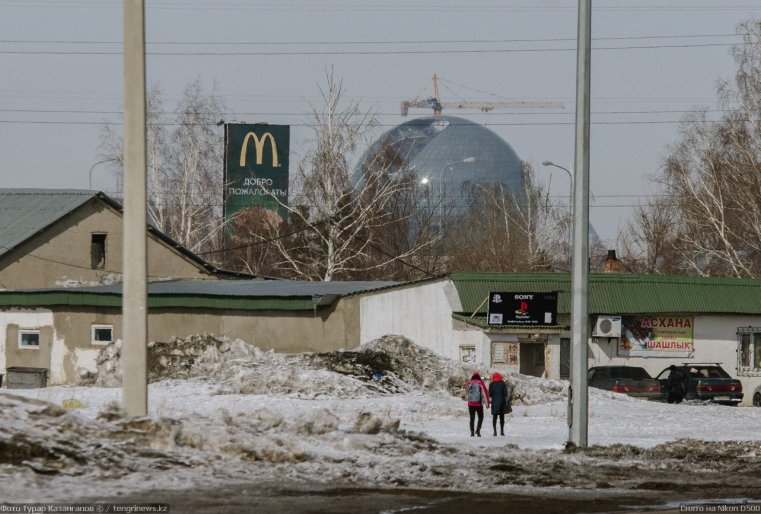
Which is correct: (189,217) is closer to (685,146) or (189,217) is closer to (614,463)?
(685,146)

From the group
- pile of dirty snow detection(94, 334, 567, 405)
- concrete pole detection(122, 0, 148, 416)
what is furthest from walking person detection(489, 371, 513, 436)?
concrete pole detection(122, 0, 148, 416)

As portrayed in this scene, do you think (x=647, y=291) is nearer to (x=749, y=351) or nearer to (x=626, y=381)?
(x=749, y=351)

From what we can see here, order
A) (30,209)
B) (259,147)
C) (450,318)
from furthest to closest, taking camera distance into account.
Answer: (259,147) → (30,209) → (450,318)

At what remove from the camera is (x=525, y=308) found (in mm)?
43781

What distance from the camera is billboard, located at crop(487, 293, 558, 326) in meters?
43.5

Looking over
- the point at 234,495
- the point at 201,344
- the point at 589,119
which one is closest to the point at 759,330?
the point at 201,344

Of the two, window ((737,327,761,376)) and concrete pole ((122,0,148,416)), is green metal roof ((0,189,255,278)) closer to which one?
window ((737,327,761,376))

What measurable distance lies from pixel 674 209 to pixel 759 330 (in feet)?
110

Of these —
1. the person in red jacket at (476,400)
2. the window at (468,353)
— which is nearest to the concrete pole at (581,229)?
the person in red jacket at (476,400)

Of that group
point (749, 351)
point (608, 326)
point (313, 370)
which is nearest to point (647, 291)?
point (608, 326)

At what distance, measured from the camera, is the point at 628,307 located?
153 ft

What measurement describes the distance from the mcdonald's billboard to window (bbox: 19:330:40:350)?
28.7 m

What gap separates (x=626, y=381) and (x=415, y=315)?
301 inches

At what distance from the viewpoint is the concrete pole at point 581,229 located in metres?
19.0
